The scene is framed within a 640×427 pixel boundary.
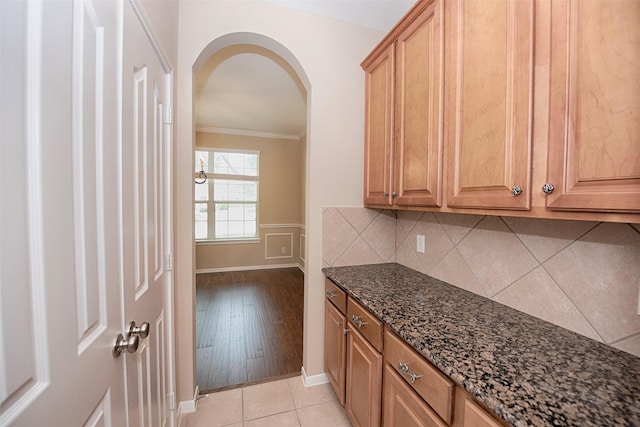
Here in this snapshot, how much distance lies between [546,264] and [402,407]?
2.75ft

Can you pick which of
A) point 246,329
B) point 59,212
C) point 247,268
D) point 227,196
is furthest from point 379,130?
point 247,268

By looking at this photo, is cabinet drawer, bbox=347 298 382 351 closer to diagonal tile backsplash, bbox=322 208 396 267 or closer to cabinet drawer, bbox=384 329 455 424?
cabinet drawer, bbox=384 329 455 424

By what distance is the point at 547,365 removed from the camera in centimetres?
78

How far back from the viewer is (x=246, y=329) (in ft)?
9.20

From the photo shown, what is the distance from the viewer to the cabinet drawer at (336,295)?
1.56 metres

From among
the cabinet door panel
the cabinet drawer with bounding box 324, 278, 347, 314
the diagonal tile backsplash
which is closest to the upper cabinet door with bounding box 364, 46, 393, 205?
the diagonal tile backsplash

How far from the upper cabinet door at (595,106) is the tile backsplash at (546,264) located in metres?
0.34

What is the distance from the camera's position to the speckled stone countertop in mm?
613

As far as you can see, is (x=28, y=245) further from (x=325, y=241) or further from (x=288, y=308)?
(x=288, y=308)

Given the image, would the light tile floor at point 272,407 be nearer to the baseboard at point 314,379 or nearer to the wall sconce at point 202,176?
the baseboard at point 314,379

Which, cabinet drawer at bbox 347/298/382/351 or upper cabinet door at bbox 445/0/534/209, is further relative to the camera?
cabinet drawer at bbox 347/298/382/351

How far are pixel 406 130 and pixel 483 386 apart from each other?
122cm

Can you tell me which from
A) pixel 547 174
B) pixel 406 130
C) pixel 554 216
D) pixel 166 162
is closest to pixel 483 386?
pixel 554 216

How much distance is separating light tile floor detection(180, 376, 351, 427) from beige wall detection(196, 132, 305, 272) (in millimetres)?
3435
